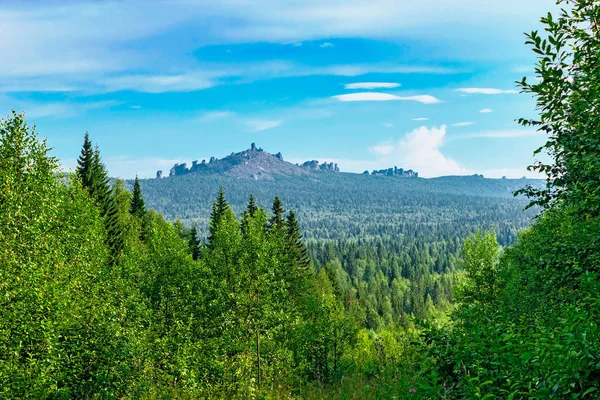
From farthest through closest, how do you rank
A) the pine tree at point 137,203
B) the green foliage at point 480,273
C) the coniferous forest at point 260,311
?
the pine tree at point 137,203
the green foliage at point 480,273
the coniferous forest at point 260,311

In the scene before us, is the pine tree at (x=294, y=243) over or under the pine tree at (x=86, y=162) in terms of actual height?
under

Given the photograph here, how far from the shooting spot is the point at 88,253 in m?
27.0

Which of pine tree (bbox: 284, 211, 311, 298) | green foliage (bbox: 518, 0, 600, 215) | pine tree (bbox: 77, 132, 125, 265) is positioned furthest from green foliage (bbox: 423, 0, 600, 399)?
pine tree (bbox: 77, 132, 125, 265)

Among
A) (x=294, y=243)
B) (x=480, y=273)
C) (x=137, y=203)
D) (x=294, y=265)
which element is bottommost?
(x=294, y=265)

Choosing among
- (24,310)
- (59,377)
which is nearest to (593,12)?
(59,377)

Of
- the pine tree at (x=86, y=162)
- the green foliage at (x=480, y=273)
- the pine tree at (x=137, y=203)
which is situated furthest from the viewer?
the pine tree at (x=137, y=203)

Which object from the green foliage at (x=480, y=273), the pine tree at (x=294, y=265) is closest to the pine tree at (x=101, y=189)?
the pine tree at (x=294, y=265)

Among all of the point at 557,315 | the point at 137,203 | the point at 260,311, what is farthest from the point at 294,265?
the point at 557,315

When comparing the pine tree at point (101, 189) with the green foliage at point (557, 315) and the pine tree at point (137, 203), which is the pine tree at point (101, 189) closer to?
the pine tree at point (137, 203)

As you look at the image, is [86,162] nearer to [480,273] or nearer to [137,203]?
[137,203]

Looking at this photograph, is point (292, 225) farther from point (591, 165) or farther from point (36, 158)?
point (591, 165)

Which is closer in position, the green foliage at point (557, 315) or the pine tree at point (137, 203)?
the green foliage at point (557, 315)

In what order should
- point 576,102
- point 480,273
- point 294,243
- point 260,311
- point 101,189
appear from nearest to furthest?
point 576,102 → point 260,311 → point 480,273 → point 101,189 → point 294,243

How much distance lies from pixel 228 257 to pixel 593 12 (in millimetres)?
24729
